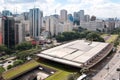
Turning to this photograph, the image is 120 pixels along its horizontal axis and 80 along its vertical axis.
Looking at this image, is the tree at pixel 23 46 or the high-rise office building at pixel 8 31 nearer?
the high-rise office building at pixel 8 31

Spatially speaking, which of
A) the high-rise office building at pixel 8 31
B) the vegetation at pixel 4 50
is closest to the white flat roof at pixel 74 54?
the vegetation at pixel 4 50

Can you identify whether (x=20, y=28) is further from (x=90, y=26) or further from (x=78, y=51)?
(x=90, y=26)

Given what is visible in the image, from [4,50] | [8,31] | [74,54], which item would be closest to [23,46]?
[8,31]

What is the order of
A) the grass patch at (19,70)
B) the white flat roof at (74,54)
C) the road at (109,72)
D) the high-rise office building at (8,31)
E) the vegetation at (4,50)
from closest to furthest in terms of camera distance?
the grass patch at (19,70) → the road at (109,72) → the white flat roof at (74,54) → the vegetation at (4,50) → the high-rise office building at (8,31)

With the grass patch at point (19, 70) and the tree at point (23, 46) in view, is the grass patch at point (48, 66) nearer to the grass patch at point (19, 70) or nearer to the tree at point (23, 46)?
the grass patch at point (19, 70)

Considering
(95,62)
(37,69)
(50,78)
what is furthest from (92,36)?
(50,78)

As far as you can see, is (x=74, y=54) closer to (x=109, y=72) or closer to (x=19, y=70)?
(x=109, y=72)
